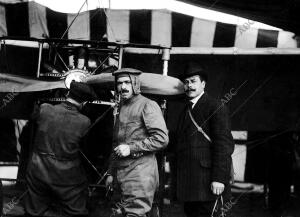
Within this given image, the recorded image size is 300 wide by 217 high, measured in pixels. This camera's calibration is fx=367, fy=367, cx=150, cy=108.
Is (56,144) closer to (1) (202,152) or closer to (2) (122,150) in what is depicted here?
(2) (122,150)

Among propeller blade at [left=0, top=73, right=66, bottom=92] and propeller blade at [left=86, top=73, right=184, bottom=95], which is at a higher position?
propeller blade at [left=86, top=73, right=184, bottom=95]

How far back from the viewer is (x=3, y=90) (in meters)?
6.18

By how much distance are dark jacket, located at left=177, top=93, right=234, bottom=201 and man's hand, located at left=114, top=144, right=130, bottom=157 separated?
2.28 ft

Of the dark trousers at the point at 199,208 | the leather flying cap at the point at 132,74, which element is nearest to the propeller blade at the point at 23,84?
the leather flying cap at the point at 132,74

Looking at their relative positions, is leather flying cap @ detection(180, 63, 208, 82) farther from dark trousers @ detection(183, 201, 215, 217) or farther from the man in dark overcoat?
dark trousers @ detection(183, 201, 215, 217)

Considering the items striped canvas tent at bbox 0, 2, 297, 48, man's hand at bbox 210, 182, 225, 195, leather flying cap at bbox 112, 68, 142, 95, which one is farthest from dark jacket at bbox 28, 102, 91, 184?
striped canvas tent at bbox 0, 2, 297, 48

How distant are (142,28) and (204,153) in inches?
179

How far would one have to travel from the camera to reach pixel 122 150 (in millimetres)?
3518

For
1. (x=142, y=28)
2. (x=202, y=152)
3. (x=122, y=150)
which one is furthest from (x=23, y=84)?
(x=202, y=152)

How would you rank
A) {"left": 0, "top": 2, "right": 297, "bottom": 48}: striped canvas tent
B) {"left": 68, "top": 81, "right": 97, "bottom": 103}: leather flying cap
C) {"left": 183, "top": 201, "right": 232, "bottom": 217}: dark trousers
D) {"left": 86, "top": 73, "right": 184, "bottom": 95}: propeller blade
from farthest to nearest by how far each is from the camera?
{"left": 0, "top": 2, "right": 297, "bottom": 48}: striped canvas tent, {"left": 86, "top": 73, "right": 184, "bottom": 95}: propeller blade, {"left": 68, "top": 81, "right": 97, "bottom": 103}: leather flying cap, {"left": 183, "top": 201, "right": 232, "bottom": 217}: dark trousers

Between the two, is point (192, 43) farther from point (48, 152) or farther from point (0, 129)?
point (0, 129)

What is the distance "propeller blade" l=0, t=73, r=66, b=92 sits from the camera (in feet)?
20.2

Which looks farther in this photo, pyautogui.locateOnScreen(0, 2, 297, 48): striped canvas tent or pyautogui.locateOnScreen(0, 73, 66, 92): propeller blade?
pyautogui.locateOnScreen(0, 2, 297, 48): striped canvas tent

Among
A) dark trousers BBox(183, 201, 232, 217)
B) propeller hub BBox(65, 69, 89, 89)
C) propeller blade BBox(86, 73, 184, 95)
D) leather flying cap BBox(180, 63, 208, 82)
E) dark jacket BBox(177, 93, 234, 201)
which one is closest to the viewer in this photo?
dark jacket BBox(177, 93, 234, 201)
